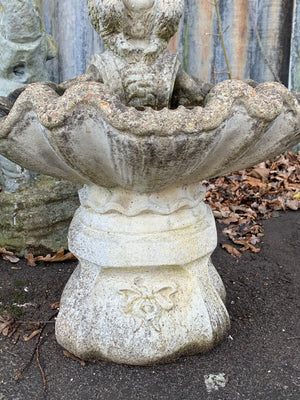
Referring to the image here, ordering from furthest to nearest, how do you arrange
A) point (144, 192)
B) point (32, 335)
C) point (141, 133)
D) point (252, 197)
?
point (252, 197)
point (32, 335)
point (144, 192)
point (141, 133)

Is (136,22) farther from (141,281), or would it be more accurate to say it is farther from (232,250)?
(232,250)

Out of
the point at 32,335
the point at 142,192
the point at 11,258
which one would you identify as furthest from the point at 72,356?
the point at 11,258

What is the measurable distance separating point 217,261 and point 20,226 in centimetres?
132

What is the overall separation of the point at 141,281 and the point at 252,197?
8.12ft

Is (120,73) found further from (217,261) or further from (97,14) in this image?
(217,261)

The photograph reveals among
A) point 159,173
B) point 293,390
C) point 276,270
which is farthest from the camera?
point 276,270

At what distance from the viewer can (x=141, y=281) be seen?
1956 millimetres

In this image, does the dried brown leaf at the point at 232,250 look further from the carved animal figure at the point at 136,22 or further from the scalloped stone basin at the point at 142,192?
the carved animal figure at the point at 136,22

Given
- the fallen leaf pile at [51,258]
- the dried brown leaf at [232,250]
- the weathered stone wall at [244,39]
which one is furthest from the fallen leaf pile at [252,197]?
the fallen leaf pile at [51,258]

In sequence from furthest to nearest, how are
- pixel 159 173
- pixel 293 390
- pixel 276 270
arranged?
pixel 276 270, pixel 293 390, pixel 159 173

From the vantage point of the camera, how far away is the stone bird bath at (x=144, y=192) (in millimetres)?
1641

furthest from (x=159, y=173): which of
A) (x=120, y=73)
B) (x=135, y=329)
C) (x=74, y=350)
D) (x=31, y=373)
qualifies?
(x=31, y=373)

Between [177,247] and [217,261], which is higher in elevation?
[177,247]

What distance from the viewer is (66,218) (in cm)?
312
